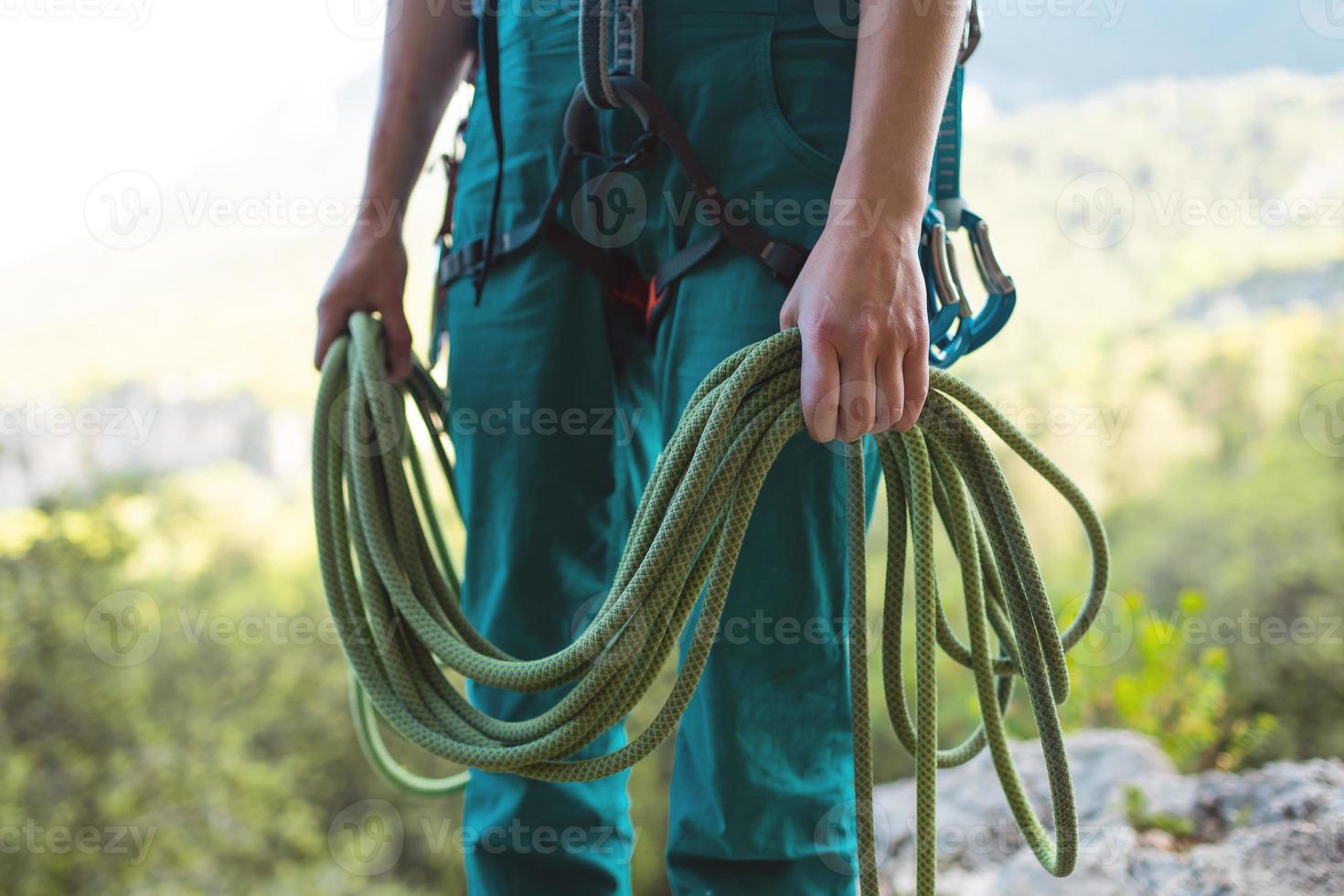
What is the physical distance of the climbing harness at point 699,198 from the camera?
0.73 meters

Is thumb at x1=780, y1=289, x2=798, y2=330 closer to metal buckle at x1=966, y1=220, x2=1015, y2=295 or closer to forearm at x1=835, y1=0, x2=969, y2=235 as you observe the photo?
forearm at x1=835, y1=0, x2=969, y2=235

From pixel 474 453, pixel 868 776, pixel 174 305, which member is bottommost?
pixel 868 776

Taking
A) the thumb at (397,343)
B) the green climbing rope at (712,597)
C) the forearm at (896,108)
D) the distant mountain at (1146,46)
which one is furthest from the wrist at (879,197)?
the distant mountain at (1146,46)

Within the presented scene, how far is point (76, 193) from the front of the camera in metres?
1.82

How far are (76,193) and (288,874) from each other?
149cm

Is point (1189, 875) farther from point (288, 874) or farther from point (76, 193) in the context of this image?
point (76, 193)

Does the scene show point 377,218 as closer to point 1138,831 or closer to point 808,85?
point 808,85

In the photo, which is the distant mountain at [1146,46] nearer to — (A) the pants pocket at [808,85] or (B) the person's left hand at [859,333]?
(A) the pants pocket at [808,85]

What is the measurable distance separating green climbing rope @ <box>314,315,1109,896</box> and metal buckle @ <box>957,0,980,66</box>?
287 mm

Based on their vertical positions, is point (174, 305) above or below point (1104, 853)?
above

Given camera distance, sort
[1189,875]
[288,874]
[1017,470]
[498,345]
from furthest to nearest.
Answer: [1017,470] < [288,874] < [1189,875] < [498,345]

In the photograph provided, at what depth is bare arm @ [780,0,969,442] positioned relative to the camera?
63 cm

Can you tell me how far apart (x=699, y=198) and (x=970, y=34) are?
28 cm

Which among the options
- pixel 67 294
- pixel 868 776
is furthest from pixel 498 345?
pixel 67 294
